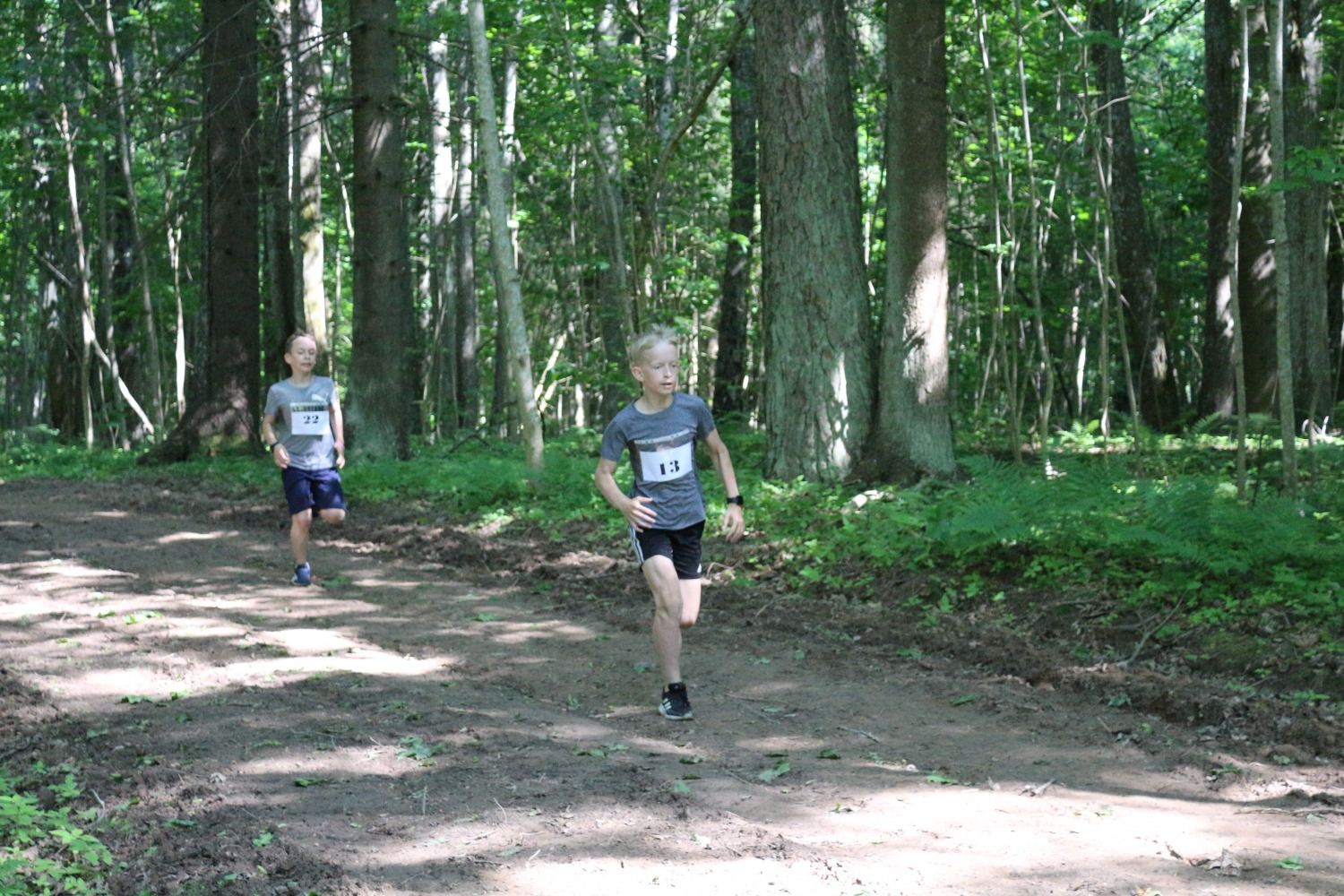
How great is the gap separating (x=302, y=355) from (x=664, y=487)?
438 centimetres

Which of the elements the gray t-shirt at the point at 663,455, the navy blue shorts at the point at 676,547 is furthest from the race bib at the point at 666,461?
the navy blue shorts at the point at 676,547

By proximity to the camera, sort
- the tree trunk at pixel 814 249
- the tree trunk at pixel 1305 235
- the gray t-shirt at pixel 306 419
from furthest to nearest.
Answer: the tree trunk at pixel 1305 235, the tree trunk at pixel 814 249, the gray t-shirt at pixel 306 419

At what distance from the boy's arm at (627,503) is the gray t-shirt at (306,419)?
4047 millimetres

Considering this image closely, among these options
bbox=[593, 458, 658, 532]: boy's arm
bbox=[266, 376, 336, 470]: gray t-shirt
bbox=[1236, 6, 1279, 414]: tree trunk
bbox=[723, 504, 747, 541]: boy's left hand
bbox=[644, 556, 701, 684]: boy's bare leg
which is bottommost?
bbox=[644, 556, 701, 684]: boy's bare leg

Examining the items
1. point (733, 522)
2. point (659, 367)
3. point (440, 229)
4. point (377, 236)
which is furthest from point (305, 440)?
point (440, 229)

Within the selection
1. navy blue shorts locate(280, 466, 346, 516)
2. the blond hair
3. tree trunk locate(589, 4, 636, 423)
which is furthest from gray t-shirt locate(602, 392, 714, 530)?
tree trunk locate(589, 4, 636, 423)

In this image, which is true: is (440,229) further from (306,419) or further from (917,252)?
(306,419)

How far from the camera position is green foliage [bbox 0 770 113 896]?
3838 mm

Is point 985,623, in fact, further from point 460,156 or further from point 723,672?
point 460,156

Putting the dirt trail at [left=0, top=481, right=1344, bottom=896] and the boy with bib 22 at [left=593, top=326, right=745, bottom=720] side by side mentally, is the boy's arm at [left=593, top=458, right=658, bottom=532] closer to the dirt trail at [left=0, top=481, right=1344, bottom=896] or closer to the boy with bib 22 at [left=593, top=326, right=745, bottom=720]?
the boy with bib 22 at [left=593, top=326, right=745, bottom=720]

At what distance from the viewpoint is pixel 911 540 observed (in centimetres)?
907

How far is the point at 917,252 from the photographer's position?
1109 cm

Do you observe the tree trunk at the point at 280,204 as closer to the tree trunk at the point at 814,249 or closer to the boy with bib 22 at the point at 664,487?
the tree trunk at the point at 814,249

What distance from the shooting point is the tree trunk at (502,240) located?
1252 centimetres
